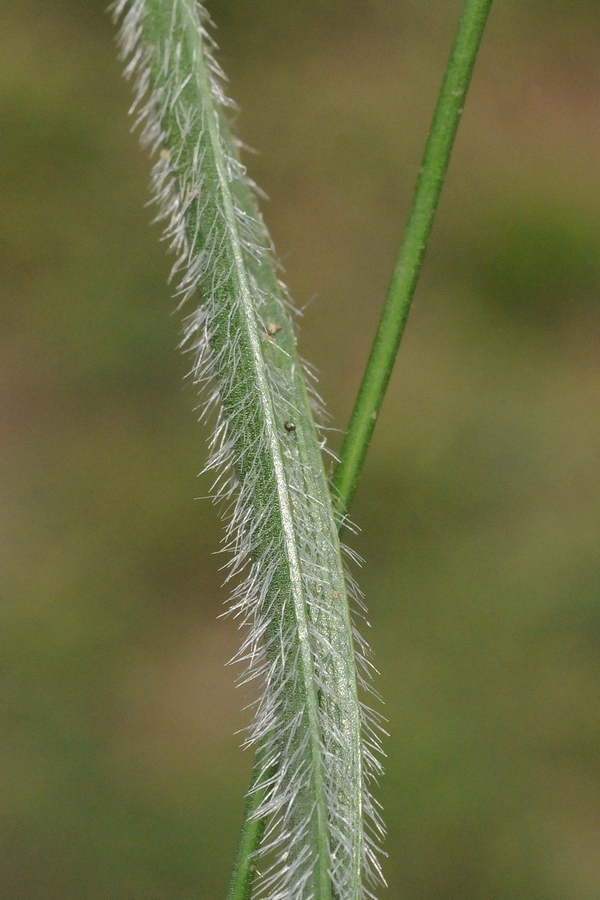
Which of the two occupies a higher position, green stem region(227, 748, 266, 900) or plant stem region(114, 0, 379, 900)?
plant stem region(114, 0, 379, 900)

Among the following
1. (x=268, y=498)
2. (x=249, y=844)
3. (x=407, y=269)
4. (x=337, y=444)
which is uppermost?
(x=407, y=269)

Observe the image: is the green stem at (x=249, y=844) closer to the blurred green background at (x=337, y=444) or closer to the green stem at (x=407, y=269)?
the green stem at (x=407, y=269)

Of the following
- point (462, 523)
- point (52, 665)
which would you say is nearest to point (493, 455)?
point (462, 523)

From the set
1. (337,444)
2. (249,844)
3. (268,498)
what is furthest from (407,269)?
(337,444)

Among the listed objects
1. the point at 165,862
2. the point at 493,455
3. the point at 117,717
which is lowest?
the point at 165,862

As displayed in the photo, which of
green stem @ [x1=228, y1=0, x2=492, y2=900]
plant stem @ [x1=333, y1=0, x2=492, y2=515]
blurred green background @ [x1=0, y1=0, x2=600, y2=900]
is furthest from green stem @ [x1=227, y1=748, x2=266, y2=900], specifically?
blurred green background @ [x1=0, y1=0, x2=600, y2=900]

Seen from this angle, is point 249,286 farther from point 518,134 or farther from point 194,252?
point 518,134

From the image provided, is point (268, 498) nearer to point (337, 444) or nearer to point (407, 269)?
point (407, 269)

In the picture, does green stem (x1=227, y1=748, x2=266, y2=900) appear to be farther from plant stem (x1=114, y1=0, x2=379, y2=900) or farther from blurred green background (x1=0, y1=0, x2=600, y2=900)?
blurred green background (x1=0, y1=0, x2=600, y2=900)
